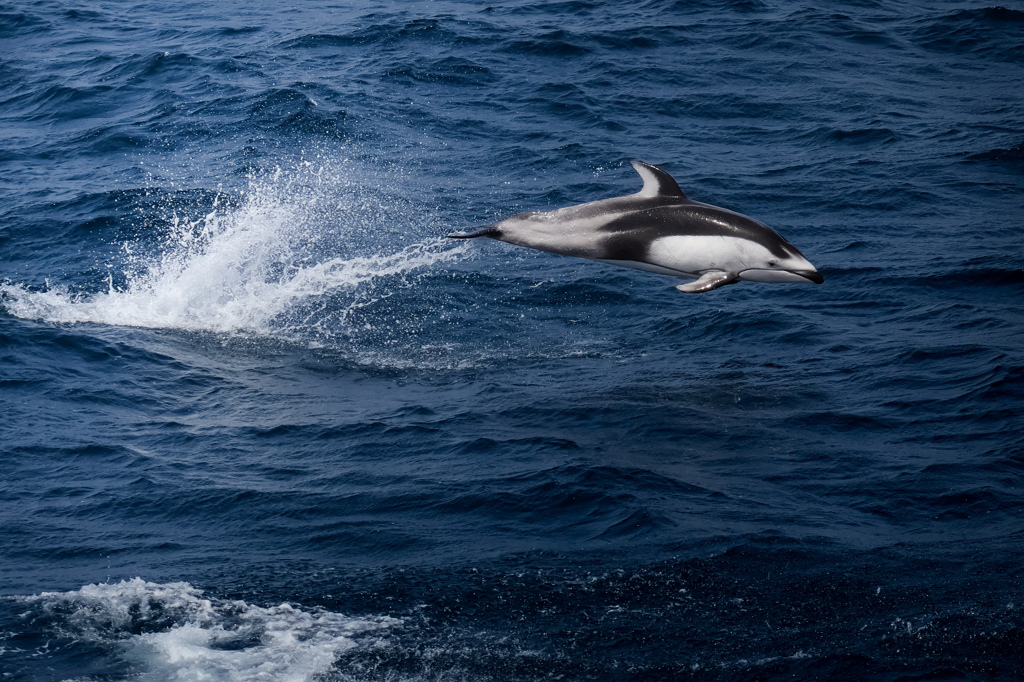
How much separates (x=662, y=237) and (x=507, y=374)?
348cm

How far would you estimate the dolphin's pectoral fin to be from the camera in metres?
10.9

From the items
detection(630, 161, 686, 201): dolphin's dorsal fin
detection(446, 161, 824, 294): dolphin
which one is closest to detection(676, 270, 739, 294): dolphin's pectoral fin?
detection(446, 161, 824, 294): dolphin

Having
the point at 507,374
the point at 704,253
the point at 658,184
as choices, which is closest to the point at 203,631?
the point at 507,374

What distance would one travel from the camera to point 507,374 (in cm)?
1429

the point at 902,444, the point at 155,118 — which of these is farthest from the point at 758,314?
the point at 155,118

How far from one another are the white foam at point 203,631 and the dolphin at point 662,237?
4.09 meters

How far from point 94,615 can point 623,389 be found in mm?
6372

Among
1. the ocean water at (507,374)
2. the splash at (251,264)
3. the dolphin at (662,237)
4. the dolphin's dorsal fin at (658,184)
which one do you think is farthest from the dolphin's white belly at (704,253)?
the splash at (251,264)

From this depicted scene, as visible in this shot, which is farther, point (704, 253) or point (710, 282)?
point (704, 253)

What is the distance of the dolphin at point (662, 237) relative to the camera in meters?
11.5

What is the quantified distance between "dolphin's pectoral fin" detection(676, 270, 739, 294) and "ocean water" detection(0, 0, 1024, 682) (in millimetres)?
1958

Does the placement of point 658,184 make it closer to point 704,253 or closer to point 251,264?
point 704,253

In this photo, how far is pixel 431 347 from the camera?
1524cm

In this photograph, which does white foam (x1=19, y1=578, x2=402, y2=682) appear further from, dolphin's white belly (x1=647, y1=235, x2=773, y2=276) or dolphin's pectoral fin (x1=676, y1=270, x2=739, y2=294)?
dolphin's white belly (x1=647, y1=235, x2=773, y2=276)
